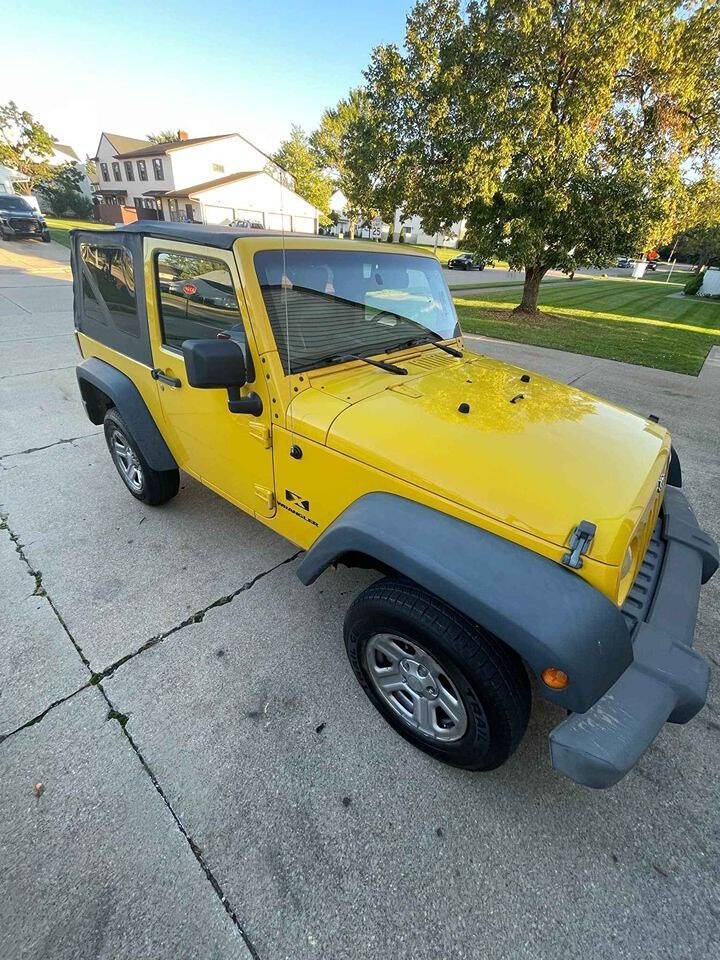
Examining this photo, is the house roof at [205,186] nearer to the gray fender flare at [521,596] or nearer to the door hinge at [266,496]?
the door hinge at [266,496]

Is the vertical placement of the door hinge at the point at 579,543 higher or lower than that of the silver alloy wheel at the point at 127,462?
higher

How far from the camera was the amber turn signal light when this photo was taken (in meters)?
1.39

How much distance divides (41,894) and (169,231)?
2.95 m

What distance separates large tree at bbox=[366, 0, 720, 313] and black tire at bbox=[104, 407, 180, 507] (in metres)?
9.82

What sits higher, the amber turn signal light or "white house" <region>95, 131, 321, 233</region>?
"white house" <region>95, 131, 321, 233</region>

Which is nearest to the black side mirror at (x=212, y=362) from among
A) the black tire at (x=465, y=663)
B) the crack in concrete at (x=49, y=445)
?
A: the black tire at (x=465, y=663)

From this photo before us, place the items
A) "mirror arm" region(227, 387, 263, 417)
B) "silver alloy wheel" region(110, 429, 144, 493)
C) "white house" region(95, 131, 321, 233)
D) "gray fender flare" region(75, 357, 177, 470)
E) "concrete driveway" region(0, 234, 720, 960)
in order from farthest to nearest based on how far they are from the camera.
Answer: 1. "white house" region(95, 131, 321, 233)
2. "silver alloy wheel" region(110, 429, 144, 493)
3. "gray fender flare" region(75, 357, 177, 470)
4. "mirror arm" region(227, 387, 263, 417)
5. "concrete driveway" region(0, 234, 720, 960)

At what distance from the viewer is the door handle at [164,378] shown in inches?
103

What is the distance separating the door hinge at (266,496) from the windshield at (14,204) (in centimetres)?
2630

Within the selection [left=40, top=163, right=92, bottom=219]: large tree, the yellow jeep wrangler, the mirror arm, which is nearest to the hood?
the yellow jeep wrangler

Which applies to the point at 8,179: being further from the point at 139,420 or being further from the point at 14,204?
the point at 139,420

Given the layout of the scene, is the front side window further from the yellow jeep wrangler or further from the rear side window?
the rear side window

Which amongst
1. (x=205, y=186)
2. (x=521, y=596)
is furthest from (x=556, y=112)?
(x=205, y=186)

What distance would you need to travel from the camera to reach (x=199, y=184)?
3750 centimetres
